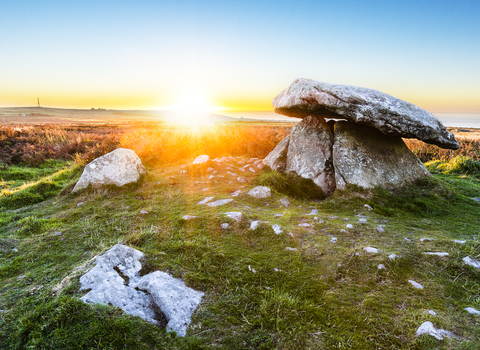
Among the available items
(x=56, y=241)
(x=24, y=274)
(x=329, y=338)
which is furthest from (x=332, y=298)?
(x=56, y=241)

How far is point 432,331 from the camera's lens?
3.01 metres

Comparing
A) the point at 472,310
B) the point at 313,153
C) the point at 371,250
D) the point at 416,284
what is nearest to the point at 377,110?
the point at 313,153

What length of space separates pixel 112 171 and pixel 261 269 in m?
7.26

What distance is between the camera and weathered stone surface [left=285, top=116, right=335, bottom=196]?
8.90m

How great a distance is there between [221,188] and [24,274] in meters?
5.42

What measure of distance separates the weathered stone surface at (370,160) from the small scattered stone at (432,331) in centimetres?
542

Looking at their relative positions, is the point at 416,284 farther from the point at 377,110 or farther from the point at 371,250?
the point at 377,110

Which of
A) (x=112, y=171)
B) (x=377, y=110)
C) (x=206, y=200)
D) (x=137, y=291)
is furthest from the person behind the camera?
(x=112, y=171)

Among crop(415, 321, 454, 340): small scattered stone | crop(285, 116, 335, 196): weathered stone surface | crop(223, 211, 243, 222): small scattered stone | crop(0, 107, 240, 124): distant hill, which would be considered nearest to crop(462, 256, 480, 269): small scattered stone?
crop(415, 321, 454, 340): small scattered stone

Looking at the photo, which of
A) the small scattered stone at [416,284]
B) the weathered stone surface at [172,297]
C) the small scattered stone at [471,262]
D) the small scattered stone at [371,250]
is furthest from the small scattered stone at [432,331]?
the weathered stone surface at [172,297]

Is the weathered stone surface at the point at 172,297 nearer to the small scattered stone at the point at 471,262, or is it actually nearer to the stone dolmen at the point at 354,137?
the small scattered stone at the point at 471,262

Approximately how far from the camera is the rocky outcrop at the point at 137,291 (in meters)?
3.19

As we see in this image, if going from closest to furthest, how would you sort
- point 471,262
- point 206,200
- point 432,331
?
point 432,331 → point 471,262 → point 206,200

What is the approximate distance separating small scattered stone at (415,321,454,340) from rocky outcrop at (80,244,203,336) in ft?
9.39
